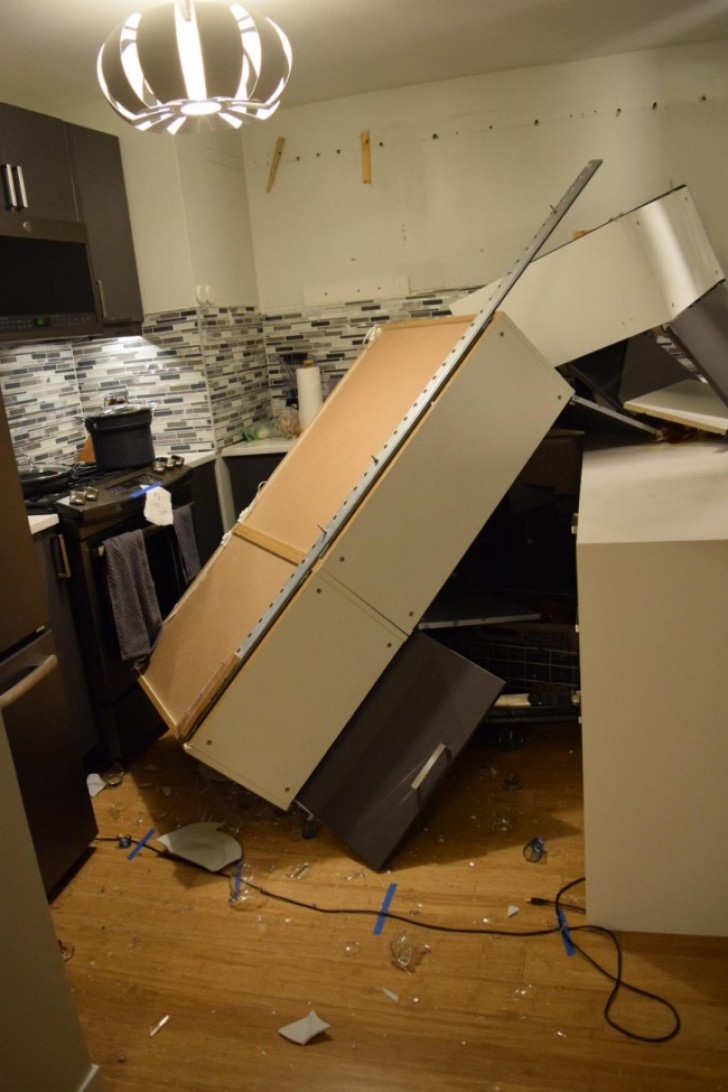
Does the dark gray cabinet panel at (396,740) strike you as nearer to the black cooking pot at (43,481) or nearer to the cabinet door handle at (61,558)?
the cabinet door handle at (61,558)

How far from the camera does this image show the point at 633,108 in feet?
11.6

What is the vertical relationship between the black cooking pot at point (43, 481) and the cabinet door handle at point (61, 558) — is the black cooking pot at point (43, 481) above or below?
above

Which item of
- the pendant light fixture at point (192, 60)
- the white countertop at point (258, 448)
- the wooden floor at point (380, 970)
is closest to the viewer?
the wooden floor at point (380, 970)

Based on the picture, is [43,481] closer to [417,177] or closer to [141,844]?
[141,844]

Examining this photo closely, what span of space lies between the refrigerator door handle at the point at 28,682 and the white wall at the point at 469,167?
8.15ft

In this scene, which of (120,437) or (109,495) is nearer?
(109,495)

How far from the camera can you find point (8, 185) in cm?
279

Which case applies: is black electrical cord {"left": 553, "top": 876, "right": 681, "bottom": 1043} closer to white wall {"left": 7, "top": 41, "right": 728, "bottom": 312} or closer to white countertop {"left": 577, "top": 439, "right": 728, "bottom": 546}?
white countertop {"left": 577, "top": 439, "right": 728, "bottom": 546}

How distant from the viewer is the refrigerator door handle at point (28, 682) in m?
2.02

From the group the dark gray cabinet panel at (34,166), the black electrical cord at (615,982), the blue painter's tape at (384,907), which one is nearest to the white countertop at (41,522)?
the dark gray cabinet panel at (34,166)

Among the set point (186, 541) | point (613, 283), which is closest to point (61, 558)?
point (186, 541)

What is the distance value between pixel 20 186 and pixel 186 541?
135cm

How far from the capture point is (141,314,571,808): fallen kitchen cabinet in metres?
2.13

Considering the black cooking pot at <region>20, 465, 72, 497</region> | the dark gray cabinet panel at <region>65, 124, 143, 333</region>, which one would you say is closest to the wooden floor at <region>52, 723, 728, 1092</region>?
the black cooking pot at <region>20, 465, 72, 497</region>
